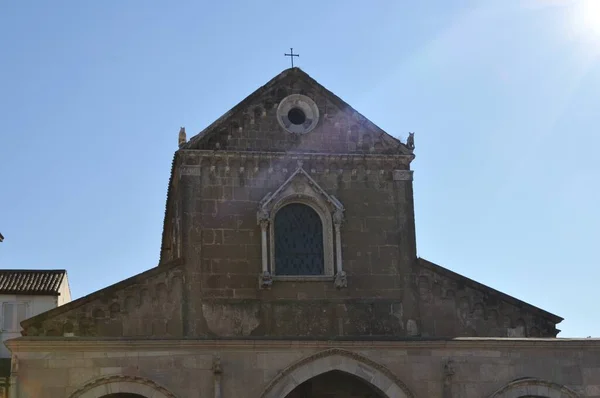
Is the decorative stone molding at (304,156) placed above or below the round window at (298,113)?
below

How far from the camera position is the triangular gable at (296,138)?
2483 centimetres

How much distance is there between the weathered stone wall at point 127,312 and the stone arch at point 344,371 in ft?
10.1

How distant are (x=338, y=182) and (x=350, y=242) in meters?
1.60

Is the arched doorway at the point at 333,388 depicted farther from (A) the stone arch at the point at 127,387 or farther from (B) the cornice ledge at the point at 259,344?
(A) the stone arch at the point at 127,387

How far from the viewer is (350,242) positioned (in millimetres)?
24531

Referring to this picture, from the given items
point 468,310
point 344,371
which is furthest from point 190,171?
point 468,310

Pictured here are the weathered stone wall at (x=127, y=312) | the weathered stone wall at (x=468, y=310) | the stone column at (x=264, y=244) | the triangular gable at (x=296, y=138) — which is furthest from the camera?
the triangular gable at (x=296, y=138)

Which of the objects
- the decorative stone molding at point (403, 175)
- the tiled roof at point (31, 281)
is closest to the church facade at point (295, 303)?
the decorative stone molding at point (403, 175)

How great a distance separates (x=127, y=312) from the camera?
74.9 ft

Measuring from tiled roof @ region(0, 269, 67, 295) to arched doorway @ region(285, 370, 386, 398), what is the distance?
A: 14.3 metres

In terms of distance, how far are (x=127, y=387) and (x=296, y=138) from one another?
25.6 feet

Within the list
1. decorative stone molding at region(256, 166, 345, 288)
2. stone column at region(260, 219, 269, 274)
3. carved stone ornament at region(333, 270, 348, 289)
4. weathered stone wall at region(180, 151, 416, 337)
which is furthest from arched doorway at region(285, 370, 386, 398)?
stone column at region(260, 219, 269, 274)

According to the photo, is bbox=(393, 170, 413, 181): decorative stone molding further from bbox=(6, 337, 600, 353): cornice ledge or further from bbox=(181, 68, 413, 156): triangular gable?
bbox=(6, 337, 600, 353): cornice ledge

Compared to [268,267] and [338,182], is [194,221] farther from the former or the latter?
[338,182]
